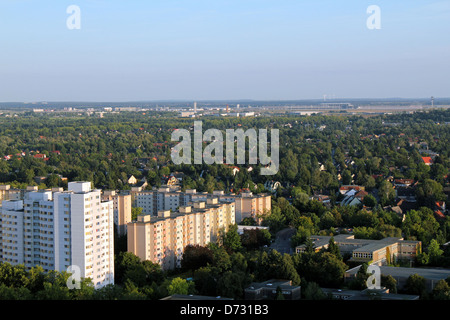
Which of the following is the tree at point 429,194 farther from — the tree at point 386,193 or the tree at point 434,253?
the tree at point 434,253

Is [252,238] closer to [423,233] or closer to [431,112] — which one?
[423,233]

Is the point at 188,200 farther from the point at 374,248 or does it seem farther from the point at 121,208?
the point at 374,248

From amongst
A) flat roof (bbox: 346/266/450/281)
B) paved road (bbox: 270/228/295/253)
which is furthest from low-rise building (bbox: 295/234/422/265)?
flat roof (bbox: 346/266/450/281)

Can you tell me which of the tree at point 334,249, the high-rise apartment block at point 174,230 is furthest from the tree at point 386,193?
the tree at point 334,249

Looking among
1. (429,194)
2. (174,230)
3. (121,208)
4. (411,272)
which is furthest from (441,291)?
(429,194)

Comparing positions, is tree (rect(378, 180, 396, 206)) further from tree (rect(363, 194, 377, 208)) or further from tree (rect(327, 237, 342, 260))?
tree (rect(327, 237, 342, 260))

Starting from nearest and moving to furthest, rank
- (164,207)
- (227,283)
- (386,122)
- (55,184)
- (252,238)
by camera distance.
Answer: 1. (227,283)
2. (252,238)
3. (164,207)
4. (55,184)
5. (386,122)

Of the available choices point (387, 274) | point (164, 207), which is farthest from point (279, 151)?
point (387, 274)
